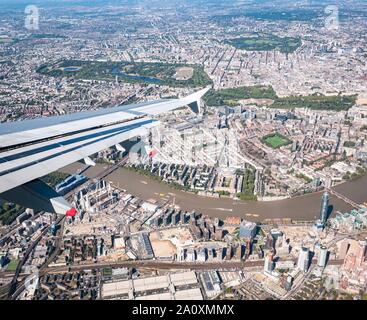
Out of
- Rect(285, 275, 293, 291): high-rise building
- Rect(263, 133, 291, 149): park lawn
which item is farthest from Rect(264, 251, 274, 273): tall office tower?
Rect(263, 133, 291, 149): park lawn

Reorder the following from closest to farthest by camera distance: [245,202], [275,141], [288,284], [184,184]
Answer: [288,284]
[245,202]
[184,184]
[275,141]

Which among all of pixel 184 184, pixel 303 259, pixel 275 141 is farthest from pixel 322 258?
pixel 275 141

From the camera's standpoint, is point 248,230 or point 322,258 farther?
point 248,230

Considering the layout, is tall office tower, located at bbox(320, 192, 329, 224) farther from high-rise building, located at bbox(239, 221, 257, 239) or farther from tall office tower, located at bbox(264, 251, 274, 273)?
tall office tower, located at bbox(264, 251, 274, 273)

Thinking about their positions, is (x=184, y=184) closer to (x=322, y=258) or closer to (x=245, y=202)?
(x=245, y=202)
